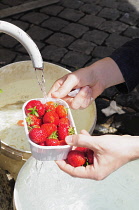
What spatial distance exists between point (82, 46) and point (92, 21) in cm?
58

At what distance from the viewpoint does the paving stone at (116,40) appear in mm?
3705

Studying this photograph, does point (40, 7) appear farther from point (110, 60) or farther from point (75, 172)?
point (75, 172)

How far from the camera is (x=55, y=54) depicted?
11.6 feet

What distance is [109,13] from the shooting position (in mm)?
4211

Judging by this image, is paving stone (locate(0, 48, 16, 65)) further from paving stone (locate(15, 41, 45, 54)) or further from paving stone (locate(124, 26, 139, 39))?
paving stone (locate(124, 26, 139, 39))

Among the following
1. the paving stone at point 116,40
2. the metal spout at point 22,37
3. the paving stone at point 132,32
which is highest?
the metal spout at point 22,37

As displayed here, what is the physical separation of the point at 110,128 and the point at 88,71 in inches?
38.9

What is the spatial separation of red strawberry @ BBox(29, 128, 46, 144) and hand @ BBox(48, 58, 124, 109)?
0.38m

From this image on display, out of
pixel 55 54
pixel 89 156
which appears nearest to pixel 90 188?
pixel 89 156

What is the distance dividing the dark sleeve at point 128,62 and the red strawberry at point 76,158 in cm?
77

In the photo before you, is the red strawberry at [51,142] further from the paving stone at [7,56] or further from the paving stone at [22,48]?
the paving stone at [22,48]

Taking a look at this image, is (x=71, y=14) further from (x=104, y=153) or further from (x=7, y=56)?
(x=104, y=153)

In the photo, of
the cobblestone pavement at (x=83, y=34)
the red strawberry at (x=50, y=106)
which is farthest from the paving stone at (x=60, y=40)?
the red strawberry at (x=50, y=106)

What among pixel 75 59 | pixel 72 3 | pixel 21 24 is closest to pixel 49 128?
pixel 75 59
